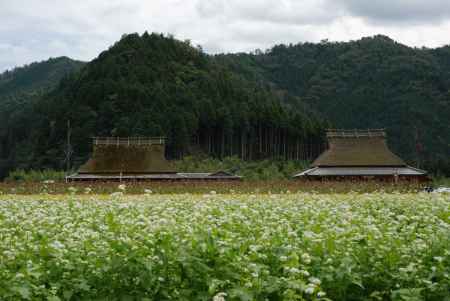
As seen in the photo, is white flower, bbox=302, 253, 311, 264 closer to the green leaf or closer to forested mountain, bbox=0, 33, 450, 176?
the green leaf

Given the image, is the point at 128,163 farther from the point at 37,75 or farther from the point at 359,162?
the point at 37,75

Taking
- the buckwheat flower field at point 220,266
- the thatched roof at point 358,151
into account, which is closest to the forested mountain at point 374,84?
the thatched roof at point 358,151


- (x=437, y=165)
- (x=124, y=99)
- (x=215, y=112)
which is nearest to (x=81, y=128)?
(x=124, y=99)

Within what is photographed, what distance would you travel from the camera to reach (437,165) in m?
64.1

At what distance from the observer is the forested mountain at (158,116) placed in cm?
7312

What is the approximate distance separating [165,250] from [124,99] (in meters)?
70.9

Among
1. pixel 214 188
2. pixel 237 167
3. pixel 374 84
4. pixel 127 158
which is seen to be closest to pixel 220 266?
pixel 214 188

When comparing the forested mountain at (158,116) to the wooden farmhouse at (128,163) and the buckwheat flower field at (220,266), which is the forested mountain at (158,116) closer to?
the wooden farmhouse at (128,163)

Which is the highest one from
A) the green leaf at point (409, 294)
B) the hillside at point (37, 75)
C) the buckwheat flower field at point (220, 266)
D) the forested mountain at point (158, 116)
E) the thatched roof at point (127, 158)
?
the hillside at point (37, 75)

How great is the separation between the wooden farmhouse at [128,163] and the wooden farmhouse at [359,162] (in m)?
6.02

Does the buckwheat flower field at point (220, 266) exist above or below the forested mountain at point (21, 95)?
below

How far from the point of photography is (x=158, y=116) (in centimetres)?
7131

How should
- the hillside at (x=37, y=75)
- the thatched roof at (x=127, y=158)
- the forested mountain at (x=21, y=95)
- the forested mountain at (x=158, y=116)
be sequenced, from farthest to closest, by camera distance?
the hillside at (x=37, y=75)
the forested mountain at (x=21, y=95)
the forested mountain at (x=158, y=116)
the thatched roof at (x=127, y=158)

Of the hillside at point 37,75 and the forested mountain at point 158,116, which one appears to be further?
the hillside at point 37,75
